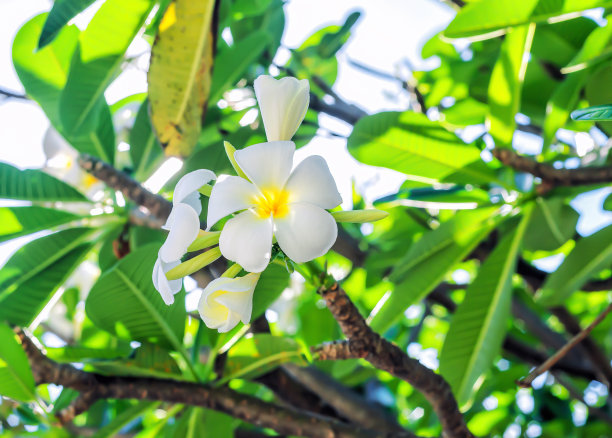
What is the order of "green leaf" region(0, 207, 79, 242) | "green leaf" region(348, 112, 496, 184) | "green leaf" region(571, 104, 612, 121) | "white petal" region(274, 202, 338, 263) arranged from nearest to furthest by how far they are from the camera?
"white petal" region(274, 202, 338, 263), "green leaf" region(571, 104, 612, 121), "green leaf" region(348, 112, 496, 184), "green leaf" region(0, 207, 79, 242)

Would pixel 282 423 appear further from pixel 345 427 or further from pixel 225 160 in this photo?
pixel 225 160

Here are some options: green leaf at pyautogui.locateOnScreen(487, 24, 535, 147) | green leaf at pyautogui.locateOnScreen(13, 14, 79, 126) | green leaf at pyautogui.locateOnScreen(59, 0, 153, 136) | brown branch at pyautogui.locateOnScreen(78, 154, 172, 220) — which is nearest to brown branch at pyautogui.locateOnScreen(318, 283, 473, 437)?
brown branch at pyautogui.locateOnScreen(78, 154, 172, 220)

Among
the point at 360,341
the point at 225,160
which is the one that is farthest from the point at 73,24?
the point at 360,341

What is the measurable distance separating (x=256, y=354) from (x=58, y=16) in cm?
48

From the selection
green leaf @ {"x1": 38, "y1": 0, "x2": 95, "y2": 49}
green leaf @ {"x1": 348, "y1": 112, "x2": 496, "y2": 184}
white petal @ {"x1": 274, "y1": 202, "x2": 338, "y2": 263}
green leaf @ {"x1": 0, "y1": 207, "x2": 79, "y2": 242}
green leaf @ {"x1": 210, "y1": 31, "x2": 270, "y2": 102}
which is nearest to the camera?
white petal @ {"x1": 274, "y1": 202, "x2": 338, "y2": 263}

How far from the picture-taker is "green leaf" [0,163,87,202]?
86 centimetres

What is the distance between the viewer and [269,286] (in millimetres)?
559

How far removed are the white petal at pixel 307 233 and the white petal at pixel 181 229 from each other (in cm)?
5

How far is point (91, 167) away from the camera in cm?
82

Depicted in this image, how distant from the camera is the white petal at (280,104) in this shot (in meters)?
0.40

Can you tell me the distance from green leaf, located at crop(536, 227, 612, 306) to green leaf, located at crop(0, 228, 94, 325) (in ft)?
2.38

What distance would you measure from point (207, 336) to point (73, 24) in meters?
0.57

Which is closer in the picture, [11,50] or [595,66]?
[595,66]

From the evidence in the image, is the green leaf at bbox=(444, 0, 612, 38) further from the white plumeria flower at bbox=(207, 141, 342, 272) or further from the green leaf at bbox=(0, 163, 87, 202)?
the green leaf at bbox=(0, 163, 87, 202)
